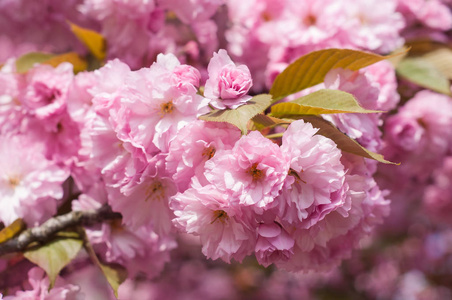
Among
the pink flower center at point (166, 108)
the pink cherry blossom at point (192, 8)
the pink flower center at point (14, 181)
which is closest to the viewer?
the pink flower center at point (166, 108)

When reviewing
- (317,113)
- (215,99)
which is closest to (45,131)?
(215,99)

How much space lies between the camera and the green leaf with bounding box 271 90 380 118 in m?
0.76

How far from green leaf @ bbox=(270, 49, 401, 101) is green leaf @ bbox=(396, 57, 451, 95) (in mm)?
400

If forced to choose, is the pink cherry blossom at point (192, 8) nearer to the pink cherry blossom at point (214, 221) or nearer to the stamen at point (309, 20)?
the stamen at point (309, 20)

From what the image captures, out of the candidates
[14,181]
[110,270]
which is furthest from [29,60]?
[110,270]

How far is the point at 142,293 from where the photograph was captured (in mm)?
2734

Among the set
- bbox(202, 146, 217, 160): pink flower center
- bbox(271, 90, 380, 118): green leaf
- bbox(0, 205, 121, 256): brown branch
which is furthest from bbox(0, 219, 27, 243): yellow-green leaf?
bbox(271, 90, 380, 118): green leaf

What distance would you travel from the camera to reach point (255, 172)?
72 centimetres

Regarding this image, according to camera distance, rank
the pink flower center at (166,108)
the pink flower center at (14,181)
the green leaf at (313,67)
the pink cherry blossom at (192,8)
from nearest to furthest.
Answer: the pink flower center at (166,108), the green leaf at (313,67), the pink flower center at (14,181), the pink cherry blossom at (192,8)

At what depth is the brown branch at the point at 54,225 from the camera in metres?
0.96

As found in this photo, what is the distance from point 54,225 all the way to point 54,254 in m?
0.06

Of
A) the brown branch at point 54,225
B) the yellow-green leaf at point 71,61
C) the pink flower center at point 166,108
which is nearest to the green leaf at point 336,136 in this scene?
the pink flower center at point 166,108

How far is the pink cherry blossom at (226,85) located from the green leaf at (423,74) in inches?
25.5

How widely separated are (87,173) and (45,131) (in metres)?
0.14
